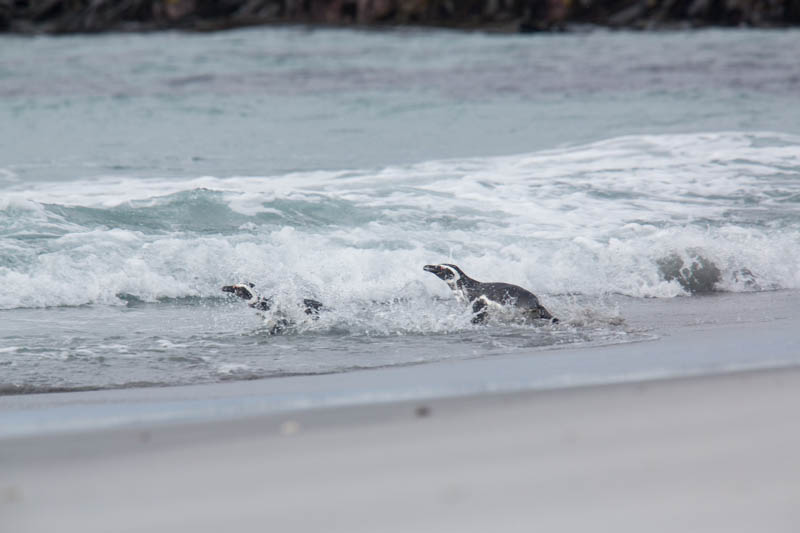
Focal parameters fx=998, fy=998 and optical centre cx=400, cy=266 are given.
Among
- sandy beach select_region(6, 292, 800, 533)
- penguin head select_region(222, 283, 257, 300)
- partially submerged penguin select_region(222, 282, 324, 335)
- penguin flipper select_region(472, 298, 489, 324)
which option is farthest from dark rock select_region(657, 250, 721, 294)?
sandy beach select_region(6, 292, 800, 533)

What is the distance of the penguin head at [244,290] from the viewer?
17.6ft

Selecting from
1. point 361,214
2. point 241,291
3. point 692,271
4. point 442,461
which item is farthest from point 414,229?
point 442,461

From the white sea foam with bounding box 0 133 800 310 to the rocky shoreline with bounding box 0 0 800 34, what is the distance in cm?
2162

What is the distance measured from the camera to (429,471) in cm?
217

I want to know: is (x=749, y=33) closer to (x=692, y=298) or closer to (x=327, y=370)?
(x=692, y=298)

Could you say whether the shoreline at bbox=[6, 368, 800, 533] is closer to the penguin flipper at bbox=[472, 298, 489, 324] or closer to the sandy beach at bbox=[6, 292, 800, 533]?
the sandy beach at bbox=[6, 292, 800, 533]

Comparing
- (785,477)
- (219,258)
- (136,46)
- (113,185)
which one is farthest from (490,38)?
(785,477)

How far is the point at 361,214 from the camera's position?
812cm

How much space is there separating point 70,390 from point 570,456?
222 centimetres

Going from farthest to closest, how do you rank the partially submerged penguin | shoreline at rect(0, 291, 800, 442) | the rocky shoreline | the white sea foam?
the rocky shoreline → the white sea foam → the partially submerged penguin → shoreline at rect(0, 291, 800, 442)

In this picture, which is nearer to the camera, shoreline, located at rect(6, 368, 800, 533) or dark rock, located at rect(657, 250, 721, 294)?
shoreline, located at rect(6, 368, 800, 533)

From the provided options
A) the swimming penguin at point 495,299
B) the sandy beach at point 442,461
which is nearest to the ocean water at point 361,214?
the swimming penguin at point 495,299

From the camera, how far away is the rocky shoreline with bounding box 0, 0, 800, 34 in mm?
30703

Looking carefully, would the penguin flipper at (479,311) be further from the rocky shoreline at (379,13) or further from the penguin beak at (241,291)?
the rocky shoreline at (379,13)
